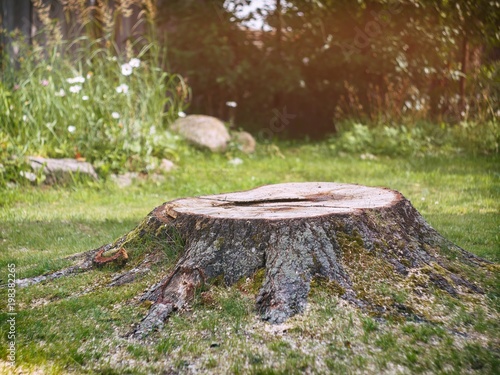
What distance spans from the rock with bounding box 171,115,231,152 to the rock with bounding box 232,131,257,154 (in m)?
0.17

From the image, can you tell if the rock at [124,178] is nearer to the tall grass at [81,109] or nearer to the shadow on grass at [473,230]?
the tall grass at [81,109]

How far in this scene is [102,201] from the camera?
643 cm

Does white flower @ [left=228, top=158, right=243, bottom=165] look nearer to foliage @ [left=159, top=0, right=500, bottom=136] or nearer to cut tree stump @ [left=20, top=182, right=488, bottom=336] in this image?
foliage @ [left=159, top=0, right=500, bottom=136]

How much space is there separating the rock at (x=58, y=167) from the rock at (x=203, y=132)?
2.38 m

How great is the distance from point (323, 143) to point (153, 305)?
7874mm

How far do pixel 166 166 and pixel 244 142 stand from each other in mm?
2213

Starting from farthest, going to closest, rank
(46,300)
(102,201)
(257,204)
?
(102,201) < (257,204) < (46,300)

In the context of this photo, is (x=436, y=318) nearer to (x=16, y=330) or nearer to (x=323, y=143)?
(x=16, y=330)

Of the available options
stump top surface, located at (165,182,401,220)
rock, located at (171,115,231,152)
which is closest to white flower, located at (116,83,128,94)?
rock, located at (171,115,231,152)

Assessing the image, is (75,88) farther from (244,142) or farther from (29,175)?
(244,142)

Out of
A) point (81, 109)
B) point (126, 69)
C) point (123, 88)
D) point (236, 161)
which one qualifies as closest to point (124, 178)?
point (81, 109)

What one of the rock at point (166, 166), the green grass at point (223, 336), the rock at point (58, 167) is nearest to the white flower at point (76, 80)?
the rock at point (58, 167)

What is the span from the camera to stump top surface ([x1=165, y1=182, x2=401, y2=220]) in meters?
3.36

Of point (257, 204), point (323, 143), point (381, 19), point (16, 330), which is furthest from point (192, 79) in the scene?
point (16, 330)
